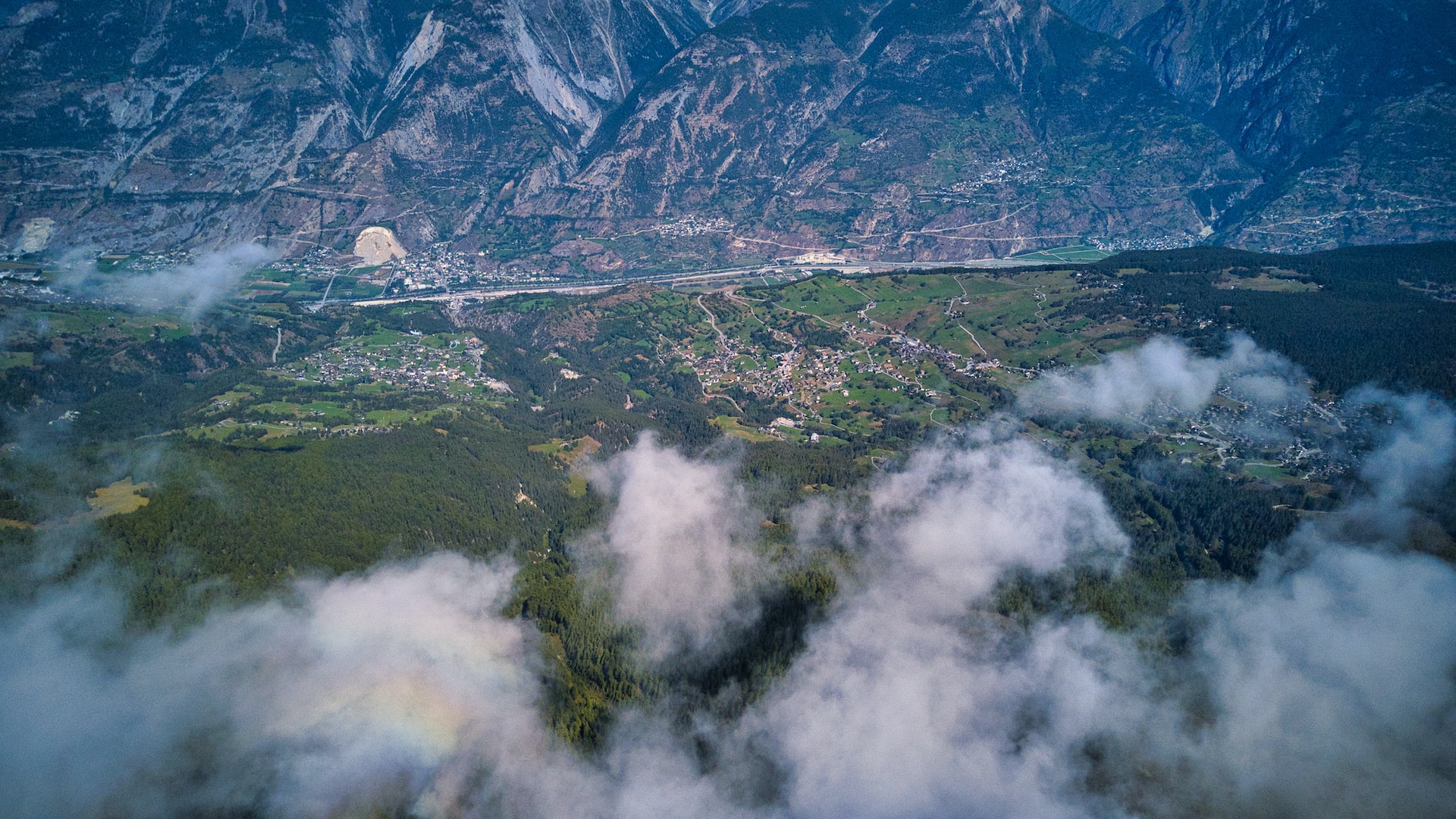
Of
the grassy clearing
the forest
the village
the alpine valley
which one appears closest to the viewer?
the alpine valley

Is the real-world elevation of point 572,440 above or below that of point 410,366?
above

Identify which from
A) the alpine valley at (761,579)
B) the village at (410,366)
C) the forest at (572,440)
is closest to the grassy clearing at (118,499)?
the alpine valley at (761,579)

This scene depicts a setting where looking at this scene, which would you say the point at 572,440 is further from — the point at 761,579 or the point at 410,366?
the point at 761,579

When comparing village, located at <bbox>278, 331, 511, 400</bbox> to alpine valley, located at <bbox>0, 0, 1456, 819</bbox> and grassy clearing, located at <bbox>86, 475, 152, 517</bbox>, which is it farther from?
grassy clearing, located at <bbox>86, 475, 152, 517</bbox>

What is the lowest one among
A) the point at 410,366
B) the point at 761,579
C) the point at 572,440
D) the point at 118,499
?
the point at 410,366

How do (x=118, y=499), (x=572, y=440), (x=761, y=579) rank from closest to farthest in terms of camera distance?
(x=118, y=499) → (x=761, y=579) → (x=572, y=440)

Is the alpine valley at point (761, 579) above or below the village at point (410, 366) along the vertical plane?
above

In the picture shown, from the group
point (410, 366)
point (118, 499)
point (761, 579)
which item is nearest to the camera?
point (118, 499)

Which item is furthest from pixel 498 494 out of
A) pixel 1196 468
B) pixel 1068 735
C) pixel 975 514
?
pixel 1196 468

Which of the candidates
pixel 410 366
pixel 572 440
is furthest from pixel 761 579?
pixel 410 366

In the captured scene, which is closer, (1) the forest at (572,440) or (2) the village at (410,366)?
(1) the forest at (572,440)

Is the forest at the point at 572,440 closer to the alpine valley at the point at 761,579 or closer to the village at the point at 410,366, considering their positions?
the alpine valley at the point at 761,579

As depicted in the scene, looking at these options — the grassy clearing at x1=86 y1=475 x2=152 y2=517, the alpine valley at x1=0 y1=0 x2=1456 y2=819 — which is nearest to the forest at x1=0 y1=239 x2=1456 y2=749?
the alpine valley at x1=0 y1=0 x2=1456 y2=819
